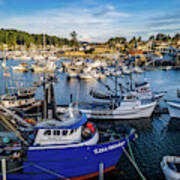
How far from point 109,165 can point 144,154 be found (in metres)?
5.14

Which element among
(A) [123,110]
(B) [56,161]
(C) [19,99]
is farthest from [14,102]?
(B) [56,161]

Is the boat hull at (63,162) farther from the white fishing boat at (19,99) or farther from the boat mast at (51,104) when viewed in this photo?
the white fishing boat at (19,99)

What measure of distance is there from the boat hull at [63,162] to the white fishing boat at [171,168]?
4.07 metres

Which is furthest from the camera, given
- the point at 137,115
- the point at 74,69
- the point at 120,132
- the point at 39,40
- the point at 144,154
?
the point at 39,40

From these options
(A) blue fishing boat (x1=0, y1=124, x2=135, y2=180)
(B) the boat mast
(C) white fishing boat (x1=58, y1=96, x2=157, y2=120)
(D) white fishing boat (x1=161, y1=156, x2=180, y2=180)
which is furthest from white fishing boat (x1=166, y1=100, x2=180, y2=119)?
(B) the boat mast

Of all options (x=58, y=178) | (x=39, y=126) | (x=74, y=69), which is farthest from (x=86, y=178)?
(x=74, y=69)

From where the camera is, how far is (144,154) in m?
19.2

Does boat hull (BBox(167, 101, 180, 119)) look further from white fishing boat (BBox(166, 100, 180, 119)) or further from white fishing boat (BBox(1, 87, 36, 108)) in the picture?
white fishing boat (BBox(1, 87, 36, 108))

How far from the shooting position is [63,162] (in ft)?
43.7

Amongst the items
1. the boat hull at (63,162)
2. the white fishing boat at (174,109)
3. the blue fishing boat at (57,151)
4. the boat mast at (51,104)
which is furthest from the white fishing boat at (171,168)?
the white fishing boat at (174,109)

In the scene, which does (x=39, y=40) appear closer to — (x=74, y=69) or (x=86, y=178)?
(x=74, y=69)

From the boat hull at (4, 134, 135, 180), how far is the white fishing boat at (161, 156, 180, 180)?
13.3ft

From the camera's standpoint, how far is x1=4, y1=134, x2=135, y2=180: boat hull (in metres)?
13.0

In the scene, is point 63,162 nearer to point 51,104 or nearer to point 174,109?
point 51,104
